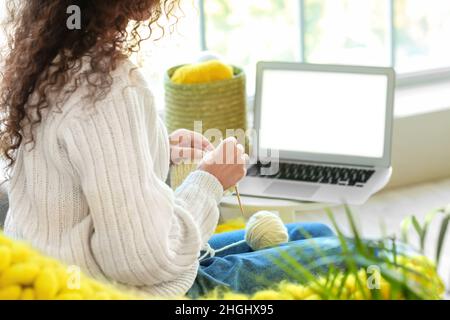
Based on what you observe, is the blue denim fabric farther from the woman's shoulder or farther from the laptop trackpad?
the laptop trackpad

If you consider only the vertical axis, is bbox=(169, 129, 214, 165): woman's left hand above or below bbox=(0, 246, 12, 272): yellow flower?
below

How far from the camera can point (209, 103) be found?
2170 mm

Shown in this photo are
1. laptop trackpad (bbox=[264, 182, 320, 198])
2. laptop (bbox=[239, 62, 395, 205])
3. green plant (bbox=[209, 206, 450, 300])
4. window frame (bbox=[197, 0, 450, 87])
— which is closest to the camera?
green plant (bbox=[209, 206, 450, 300])

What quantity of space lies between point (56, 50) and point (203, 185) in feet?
1.00

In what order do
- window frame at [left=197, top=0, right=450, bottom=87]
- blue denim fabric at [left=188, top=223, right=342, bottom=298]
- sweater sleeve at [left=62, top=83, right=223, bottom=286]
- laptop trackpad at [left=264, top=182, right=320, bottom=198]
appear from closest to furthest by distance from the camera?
1. sweater sleeve at [left=62, top=83, right=223, bottom=286]
2. blue denim fabric at [left=188, top=223, right=342, bottom=298]
3. laptop trackpad at [left=264, top=182, right=320, bottom=198]
4. window frame at [left=197, top=0, right=450, bottom=87]

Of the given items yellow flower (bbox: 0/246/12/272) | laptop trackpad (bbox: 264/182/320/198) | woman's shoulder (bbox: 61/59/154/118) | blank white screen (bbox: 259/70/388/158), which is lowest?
laptop trackpad (bbox: 264/182/320/198)

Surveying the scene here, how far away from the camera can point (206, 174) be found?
4.55 feet

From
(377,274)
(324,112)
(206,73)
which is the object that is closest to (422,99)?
(324,112)

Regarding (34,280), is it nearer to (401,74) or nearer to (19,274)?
(19,274)

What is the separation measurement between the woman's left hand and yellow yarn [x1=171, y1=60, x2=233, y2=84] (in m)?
0.58

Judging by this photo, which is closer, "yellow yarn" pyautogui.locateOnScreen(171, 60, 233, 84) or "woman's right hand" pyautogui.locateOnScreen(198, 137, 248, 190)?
"woman's right hand" pyautogui.locateOnScreen(198, 137, 248, 190)

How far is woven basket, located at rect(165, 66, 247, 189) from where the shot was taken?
7.12ft

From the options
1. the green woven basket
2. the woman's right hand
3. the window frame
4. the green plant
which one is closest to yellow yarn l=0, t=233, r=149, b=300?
the green plant
